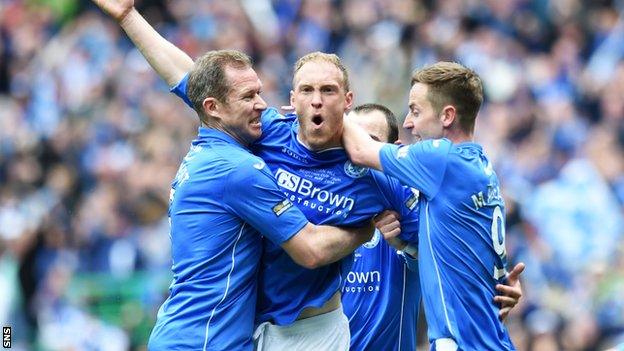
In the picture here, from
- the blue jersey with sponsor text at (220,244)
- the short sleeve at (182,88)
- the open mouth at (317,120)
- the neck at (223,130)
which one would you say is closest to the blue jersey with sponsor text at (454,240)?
the open mouth at (317,120)

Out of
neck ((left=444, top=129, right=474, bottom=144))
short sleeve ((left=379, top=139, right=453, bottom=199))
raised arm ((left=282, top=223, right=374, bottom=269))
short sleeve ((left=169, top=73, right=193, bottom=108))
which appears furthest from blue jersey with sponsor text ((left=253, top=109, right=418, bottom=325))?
short sleeve ((left=169, top=73, right=193, bottom=108))

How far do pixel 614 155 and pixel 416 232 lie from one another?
667cm

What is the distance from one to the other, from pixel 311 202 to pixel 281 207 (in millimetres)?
273

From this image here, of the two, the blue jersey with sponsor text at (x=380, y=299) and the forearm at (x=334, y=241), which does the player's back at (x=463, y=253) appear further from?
the blue jersey with sponsor text at (x=380, y=299)

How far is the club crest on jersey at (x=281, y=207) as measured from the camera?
6.54 m

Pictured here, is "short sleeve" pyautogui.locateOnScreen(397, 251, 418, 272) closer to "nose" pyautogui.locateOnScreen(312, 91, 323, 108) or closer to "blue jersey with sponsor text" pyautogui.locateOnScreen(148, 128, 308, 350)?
"blue jersey with sponsor text" pyautogui.locateOnScreen(148, 128, 308, 350)

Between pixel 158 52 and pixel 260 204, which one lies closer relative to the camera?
pixel 260 204

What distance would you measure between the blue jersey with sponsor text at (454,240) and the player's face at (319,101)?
1.11ft

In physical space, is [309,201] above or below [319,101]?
below

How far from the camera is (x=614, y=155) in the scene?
1316cm

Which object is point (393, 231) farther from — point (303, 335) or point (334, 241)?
point (303, 335)

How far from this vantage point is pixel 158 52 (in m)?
7.49

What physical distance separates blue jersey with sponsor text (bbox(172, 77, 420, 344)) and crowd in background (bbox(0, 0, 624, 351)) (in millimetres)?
5215

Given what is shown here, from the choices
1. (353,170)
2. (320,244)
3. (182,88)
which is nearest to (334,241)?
(320,244)
